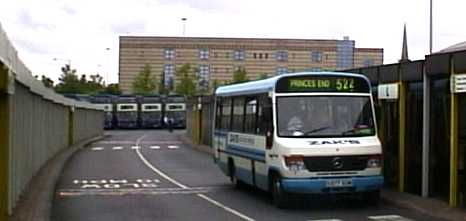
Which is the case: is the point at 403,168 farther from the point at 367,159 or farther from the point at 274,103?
the point at 274,103

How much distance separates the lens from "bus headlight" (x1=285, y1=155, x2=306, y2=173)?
18.2 meters

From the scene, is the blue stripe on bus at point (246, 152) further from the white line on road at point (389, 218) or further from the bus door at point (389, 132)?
the white line on road at point (389, 218)

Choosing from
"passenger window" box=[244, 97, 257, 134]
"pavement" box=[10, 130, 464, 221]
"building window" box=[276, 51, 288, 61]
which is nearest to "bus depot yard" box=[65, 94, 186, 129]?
"building window" box=[276, 51, 288, 61]

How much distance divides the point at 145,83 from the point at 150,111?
22.0 metres

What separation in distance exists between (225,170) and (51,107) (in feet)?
34.7

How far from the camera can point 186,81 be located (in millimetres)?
111062

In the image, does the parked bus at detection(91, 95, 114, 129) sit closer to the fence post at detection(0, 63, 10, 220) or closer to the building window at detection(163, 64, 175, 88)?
the building window at detection(163, 64, 175, 88)

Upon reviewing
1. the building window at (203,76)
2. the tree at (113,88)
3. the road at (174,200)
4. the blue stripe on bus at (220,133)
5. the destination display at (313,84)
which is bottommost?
the road at (174,200)

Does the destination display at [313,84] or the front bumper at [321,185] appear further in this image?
the destination display at [313,84]

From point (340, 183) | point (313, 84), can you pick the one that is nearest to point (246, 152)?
point (313, 84)

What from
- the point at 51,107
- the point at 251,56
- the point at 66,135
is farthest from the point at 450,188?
the point at 251,56

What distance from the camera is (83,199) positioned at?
69.9ft

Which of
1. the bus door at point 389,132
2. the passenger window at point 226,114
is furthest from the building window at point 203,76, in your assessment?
the bus door at point 389,132

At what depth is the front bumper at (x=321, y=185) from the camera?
59.5 feet
